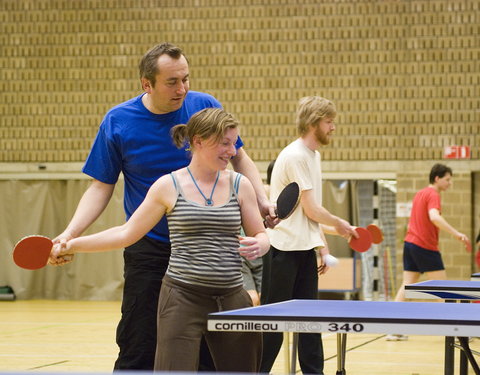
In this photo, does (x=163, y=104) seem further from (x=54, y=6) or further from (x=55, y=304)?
(x=54, y=6)

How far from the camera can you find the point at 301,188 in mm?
5109

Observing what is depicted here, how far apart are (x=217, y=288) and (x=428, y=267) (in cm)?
584

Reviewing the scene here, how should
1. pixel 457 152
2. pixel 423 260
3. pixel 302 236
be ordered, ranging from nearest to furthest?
1. pixel 302 236
2. pixel 423 260
3. pixel 457 152

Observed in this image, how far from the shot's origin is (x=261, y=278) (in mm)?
5586

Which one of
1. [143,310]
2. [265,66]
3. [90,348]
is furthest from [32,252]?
[265,66]

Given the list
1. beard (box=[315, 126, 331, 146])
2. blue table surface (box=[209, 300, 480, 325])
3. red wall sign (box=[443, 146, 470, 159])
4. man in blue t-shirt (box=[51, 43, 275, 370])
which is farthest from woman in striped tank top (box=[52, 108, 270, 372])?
red wall sign (box=[443, 146, 470, 159])

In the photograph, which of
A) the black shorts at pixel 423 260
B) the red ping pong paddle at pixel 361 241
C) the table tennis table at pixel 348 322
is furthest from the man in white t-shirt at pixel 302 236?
the black shorts at pixel 423 260

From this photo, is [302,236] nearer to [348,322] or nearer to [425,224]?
[348,322]

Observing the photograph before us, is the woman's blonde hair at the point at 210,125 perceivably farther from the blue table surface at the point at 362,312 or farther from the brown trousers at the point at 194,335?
the blue table surface at the point at 362,312

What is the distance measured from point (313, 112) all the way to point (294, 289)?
1.01 metres

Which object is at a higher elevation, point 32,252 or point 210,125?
point 210,125

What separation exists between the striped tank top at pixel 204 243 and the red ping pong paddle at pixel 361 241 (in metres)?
1.52

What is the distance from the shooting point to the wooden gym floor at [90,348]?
6.89 metres

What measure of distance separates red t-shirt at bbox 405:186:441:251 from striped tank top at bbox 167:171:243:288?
5.79 m
